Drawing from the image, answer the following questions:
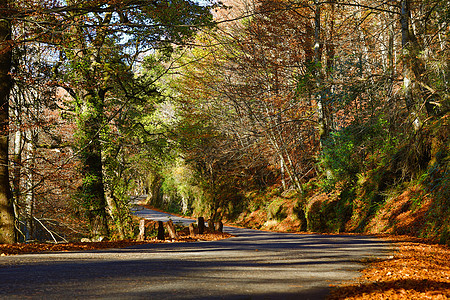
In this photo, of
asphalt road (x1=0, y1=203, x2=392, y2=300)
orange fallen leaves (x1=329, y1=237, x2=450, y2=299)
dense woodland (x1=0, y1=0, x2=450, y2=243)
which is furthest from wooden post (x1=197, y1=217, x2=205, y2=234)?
orange fallen leaves (x1=329, y1=237, x2=450, y2=299)

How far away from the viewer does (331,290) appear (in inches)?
157

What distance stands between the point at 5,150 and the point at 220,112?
16.2m

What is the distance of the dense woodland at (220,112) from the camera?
401 inches

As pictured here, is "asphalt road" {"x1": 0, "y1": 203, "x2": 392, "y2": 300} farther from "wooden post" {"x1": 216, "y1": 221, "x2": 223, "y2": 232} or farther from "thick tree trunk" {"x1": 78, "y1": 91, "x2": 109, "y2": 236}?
"wooden post" {"x1": 216, "y1": 221, "x2": 223, "y2": 232}

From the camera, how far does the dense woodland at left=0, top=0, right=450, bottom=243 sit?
10.2 meters

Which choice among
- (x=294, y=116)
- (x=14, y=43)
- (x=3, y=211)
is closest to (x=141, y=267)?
(x=3, y=211)

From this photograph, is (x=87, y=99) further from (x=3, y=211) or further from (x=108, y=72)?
(x=3, y=211)

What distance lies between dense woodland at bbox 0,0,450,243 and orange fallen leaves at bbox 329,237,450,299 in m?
3.99

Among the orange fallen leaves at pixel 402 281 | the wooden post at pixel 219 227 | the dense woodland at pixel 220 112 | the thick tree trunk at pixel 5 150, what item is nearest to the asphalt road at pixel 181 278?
the orange fallen leaves at pixel 402 281

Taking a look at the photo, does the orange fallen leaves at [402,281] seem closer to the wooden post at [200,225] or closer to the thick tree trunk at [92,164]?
the wooden post at [200,225]

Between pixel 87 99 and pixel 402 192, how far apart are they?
41.5ft

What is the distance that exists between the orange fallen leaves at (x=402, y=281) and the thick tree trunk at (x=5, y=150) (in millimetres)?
8817

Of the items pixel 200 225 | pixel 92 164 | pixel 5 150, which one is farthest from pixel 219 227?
pixel 5 150

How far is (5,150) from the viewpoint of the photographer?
10.1 m
